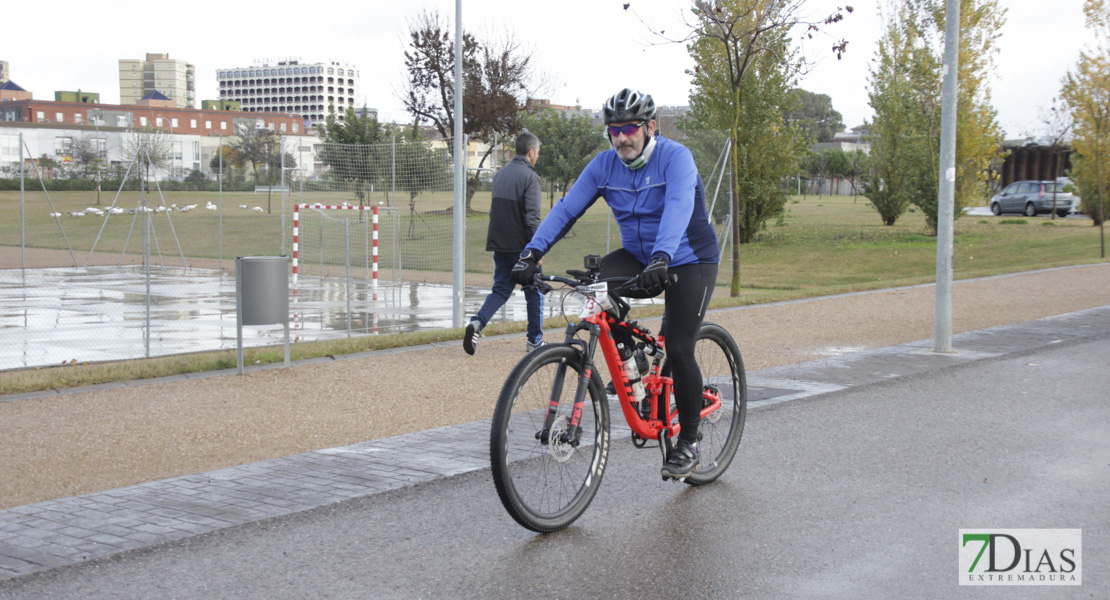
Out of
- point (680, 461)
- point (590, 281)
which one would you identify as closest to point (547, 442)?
point (590, 281)

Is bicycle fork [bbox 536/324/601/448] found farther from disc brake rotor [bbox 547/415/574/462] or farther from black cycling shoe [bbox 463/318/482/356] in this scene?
black cycling shoe [bbox 463/318/482/356]

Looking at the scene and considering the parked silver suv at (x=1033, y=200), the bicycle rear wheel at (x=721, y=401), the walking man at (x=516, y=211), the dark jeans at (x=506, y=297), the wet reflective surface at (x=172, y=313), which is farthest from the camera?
the parked silver suv at (x=1033, y=200)

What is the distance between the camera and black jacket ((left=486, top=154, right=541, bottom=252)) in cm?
943

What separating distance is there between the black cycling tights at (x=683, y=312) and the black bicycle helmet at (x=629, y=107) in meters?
0.66

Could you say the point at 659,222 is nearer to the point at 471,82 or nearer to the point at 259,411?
the point at 259,411

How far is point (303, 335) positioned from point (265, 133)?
58.6m

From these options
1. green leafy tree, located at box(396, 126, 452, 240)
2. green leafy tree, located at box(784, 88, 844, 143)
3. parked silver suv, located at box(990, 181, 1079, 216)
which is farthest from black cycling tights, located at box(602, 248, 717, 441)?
green leafy tree, located at box(784, 88, 844, 143)

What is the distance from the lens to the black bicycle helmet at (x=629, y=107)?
14.6 ft

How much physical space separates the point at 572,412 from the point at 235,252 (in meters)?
27.3

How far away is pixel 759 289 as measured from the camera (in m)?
19.3

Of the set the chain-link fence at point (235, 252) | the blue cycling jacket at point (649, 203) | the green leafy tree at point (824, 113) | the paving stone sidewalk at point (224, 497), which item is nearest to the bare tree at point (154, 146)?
the chain-link fence at point (235, 252)

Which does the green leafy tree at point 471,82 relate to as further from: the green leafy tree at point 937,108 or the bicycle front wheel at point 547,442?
the bicycle front wheel at point 547,442

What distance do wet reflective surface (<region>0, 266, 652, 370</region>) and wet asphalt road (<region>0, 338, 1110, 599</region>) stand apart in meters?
4.67

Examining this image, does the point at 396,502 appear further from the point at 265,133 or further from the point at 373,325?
the point at 265,133
